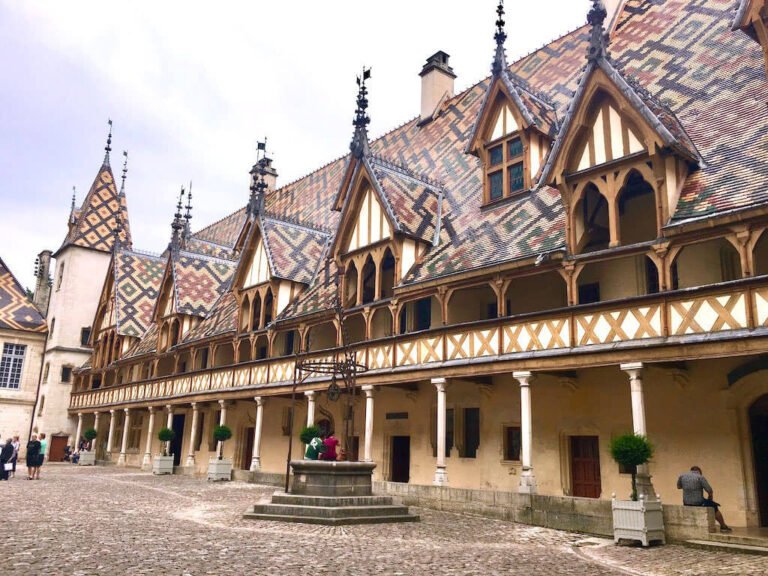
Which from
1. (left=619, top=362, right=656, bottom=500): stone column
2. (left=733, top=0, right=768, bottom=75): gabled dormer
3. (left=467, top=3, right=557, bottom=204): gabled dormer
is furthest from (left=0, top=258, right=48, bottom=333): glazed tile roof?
(left=733, top=0, right=768, bottom=75): gabled dormer

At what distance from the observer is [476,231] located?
62.2 feet

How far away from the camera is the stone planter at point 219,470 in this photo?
23594mm

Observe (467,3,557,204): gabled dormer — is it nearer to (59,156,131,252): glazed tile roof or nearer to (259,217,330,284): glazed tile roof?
(259,217,330,284): glazed tile roof

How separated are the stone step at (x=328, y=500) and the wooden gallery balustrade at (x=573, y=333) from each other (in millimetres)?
4130

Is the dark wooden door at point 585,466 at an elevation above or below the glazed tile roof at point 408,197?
below

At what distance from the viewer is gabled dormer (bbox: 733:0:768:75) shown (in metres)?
13.2

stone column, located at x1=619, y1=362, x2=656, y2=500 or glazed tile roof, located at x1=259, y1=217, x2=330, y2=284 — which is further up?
glazed tile roof, located at x1=259, y1=217, x2=330, y2=284

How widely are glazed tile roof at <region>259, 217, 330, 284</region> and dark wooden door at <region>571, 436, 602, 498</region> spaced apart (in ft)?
39.9

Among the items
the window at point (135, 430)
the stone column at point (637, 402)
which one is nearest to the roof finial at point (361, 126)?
the stone column at point (637, 402)

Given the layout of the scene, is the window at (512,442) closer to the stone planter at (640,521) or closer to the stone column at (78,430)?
the stone planter at (640,521)

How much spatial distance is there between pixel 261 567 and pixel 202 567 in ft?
2.06

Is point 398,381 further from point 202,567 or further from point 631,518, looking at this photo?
point 202,567

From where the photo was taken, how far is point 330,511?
12219 mm

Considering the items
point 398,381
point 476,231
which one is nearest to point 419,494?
point 398,381
